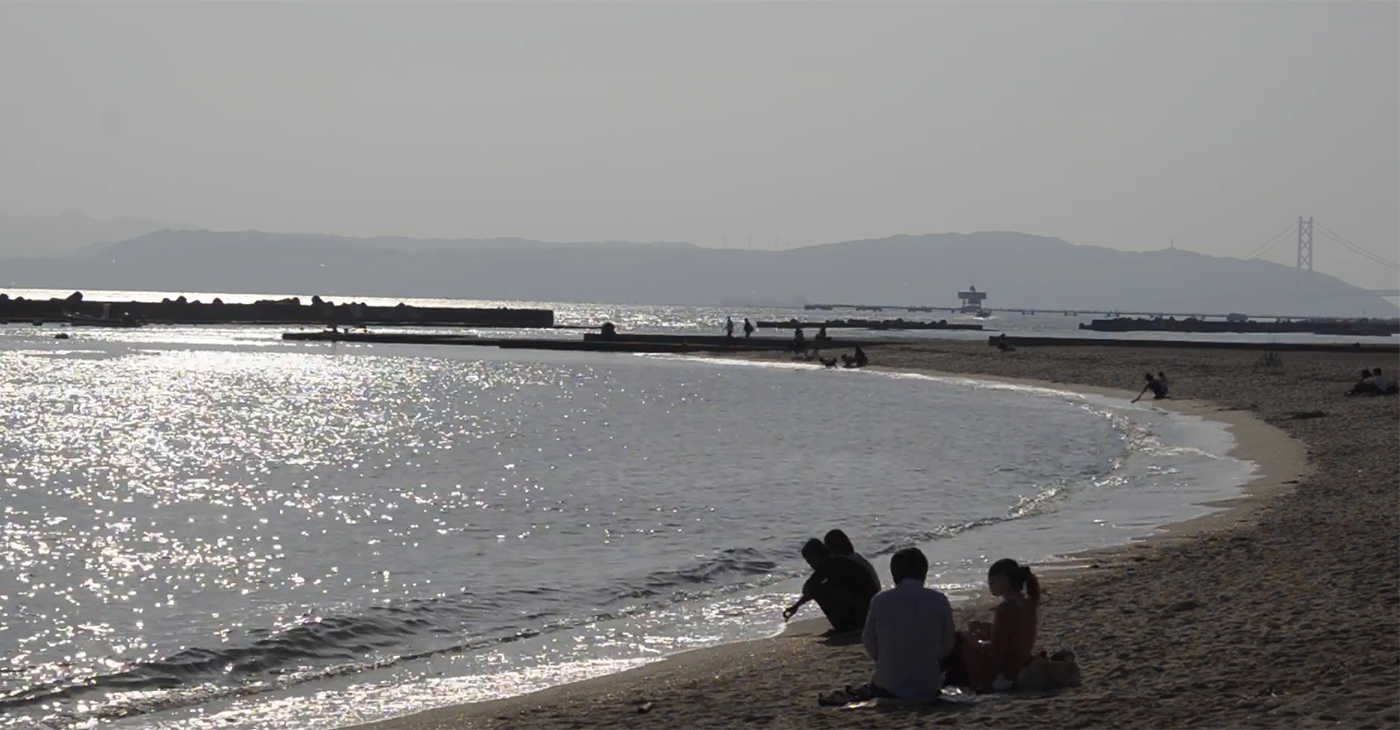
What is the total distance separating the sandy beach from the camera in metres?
8.61

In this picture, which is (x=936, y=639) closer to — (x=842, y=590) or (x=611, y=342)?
(x=842, y=590)

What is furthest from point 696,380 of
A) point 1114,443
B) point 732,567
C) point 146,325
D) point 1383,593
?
point 146,325

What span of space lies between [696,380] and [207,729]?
52.6 metres

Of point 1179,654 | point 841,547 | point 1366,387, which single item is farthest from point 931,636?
point 1366,387

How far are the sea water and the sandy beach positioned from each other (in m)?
1.00

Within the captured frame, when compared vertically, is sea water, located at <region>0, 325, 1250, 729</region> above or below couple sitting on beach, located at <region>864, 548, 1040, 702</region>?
below

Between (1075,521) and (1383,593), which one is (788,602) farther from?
(1075,521)

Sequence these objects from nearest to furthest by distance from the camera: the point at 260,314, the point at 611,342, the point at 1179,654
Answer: the point at 1179,654 → the point at 611,342 → the point at 260,314

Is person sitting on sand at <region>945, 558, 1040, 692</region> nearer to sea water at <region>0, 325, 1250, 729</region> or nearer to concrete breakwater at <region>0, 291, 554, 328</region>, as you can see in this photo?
sea water at <region>0, 325, 1250, 729</region>

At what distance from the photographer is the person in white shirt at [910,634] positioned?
9141mm

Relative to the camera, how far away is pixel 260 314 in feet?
429

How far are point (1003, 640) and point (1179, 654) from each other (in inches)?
67.7

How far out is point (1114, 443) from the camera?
33.0 m

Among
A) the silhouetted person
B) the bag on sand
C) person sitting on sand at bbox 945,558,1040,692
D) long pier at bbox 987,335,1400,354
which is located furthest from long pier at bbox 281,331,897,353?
the bag on sand
